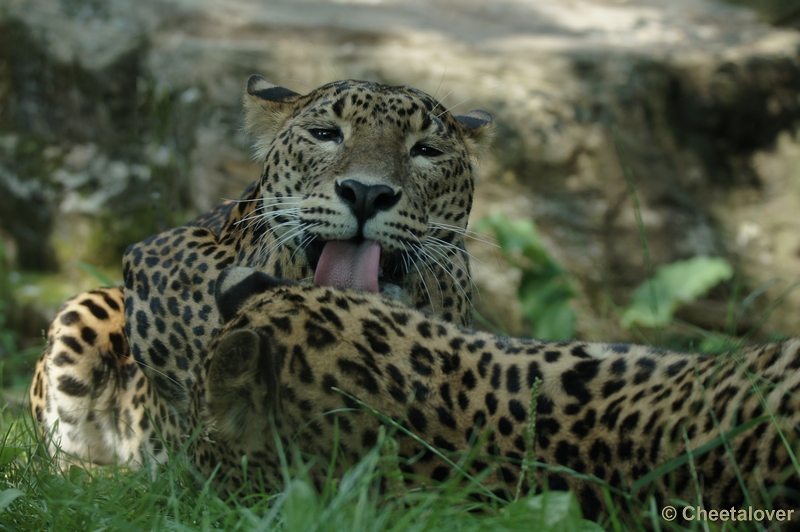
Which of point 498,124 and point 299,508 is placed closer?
point 299,508

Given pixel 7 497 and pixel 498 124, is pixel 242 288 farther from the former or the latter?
pixel 498 124

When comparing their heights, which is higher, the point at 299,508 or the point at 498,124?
the point at 498,124

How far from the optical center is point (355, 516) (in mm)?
3193

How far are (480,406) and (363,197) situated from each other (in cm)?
163

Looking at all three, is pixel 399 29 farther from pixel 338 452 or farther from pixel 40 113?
pixel 338 452

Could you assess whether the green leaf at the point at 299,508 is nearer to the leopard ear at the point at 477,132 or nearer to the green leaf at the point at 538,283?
the leopard ear at the point at 477,132

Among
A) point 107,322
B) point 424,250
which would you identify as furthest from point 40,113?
point 424,250

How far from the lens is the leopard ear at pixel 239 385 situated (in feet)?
12.2

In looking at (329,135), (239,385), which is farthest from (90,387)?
(239,385)

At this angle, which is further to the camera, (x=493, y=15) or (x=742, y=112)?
(x=493, y=15)

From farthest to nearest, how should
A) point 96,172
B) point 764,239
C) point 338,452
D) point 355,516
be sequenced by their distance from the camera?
point 96,172
point 764,239
point 338,452
point 355,516

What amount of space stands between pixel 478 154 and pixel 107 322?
3.21 m

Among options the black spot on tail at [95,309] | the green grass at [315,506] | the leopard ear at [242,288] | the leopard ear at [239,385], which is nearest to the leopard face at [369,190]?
the leopard ear at [242,288]

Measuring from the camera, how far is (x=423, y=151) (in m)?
5.68
